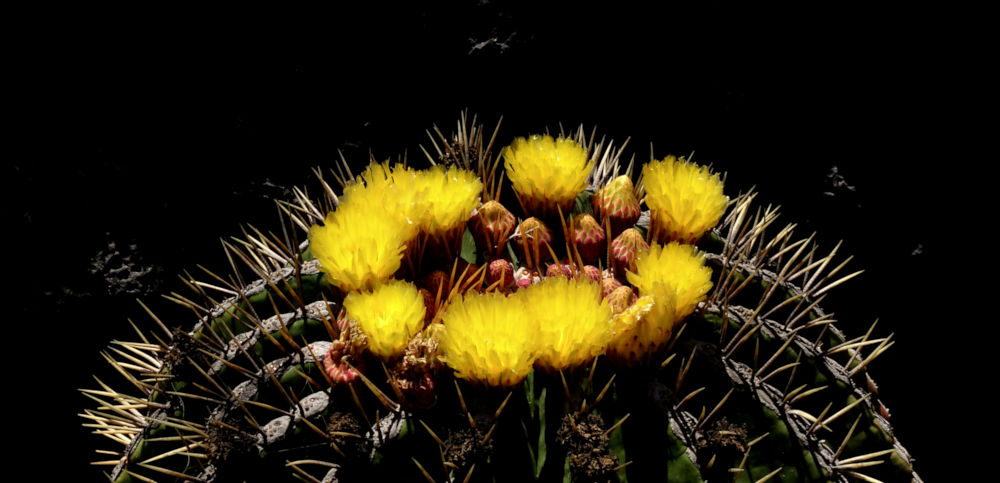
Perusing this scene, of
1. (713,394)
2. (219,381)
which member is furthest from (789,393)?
(219,381)

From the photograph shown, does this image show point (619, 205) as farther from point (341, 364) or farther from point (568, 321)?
point (341, 364)

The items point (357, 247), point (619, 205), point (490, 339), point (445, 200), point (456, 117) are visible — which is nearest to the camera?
point (490, 339)

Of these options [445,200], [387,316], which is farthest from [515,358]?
[445,200]

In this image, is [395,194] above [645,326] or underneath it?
above

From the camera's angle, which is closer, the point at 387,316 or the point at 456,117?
the point at 387,316

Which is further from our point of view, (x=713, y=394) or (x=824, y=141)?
(x=824, y=141)

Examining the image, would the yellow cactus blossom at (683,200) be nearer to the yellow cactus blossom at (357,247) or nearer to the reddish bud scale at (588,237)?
the reddish bud scale at (588,237)

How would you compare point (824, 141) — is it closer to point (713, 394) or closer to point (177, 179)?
point (713, 394)

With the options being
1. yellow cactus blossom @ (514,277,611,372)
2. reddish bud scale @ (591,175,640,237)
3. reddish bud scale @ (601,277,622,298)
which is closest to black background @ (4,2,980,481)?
reddish bud scale @ (591,175,640,237)
